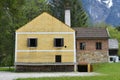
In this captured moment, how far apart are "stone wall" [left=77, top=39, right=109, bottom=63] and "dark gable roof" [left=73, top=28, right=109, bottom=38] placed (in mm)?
742

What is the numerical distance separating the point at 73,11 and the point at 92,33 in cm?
2601

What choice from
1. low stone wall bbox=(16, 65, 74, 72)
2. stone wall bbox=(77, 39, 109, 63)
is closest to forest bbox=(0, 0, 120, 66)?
stone wall bbox=(77, 39, 109, 63)

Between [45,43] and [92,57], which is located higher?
[45,43]

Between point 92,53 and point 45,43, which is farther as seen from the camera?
point 92,53

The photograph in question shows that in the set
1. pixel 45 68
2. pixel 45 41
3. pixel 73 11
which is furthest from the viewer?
pixel 73 11

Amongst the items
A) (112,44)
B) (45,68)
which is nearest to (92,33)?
(45,68)

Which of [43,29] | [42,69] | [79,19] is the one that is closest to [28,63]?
[42,69]

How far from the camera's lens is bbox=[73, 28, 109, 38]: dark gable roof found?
57091mm

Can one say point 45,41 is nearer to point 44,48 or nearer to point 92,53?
point 44,48

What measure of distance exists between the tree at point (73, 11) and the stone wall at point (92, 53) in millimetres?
24458

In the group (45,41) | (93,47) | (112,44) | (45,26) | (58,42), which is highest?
(45,26)

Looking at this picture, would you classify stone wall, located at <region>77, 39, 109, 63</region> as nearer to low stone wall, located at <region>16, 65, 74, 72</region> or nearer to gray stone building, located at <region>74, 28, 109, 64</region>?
gray stone building, located at <region>74, 28, 109, 64</region>

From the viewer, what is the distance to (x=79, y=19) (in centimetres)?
8319

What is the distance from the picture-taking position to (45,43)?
160ft
